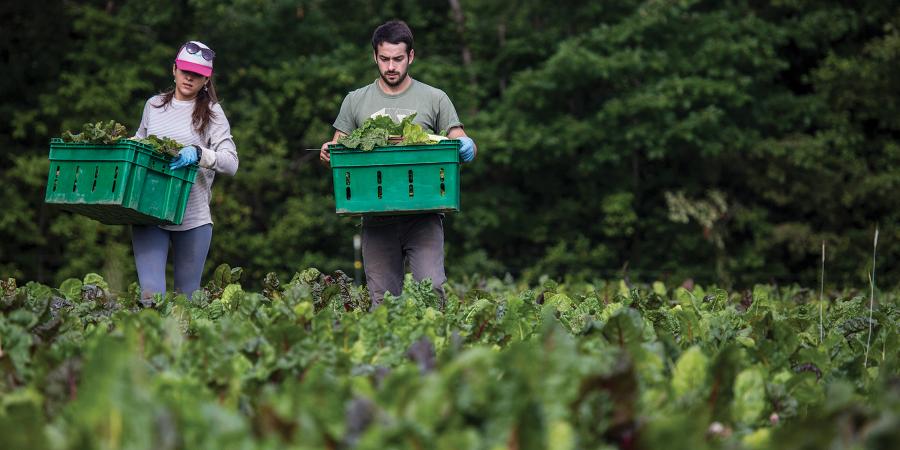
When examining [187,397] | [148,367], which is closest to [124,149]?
[148,367]

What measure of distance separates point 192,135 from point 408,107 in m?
1.14

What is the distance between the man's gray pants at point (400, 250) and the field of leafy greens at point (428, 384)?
1.60m

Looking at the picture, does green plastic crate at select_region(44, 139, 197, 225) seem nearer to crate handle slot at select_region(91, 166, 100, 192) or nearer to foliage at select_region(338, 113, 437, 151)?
crate handle slot at select_region(91, 166, 100, 192)

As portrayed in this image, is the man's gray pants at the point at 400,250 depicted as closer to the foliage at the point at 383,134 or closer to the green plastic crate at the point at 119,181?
the foliage at the point at 383,134

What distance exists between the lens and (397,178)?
198 inches

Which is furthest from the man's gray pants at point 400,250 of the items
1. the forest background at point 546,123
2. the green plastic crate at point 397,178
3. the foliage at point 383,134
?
the forest background at point 546,123

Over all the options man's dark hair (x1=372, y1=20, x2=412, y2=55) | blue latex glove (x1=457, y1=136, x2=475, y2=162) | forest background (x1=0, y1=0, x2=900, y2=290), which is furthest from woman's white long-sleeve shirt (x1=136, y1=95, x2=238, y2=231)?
forest background (x1=0, y1=0, x2=900, y2=290)

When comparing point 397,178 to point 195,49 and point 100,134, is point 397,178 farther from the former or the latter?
point 100,134

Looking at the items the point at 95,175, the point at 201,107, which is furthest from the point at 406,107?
the point at 95,175

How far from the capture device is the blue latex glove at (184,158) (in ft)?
17.6

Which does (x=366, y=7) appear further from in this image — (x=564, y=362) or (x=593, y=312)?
(x=564, y=362)

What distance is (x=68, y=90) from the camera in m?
19.0

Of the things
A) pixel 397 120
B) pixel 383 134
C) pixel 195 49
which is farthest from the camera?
pixel 195 49

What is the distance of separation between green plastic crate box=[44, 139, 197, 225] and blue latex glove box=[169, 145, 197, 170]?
0.12 feet
